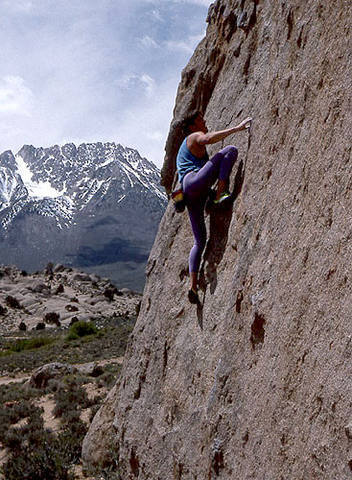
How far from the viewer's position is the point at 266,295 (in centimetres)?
383

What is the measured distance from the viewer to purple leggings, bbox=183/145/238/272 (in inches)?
205

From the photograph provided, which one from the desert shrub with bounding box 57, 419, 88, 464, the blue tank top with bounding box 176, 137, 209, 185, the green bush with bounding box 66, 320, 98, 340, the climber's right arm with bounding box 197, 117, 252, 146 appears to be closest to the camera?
the climber's right arm with bounding box 197, 117, 252, 146

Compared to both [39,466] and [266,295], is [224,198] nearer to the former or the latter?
Result: [266,295]

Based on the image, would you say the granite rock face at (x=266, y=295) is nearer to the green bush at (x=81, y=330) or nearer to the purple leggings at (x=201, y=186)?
the purple leggings at (x=201, y=186)

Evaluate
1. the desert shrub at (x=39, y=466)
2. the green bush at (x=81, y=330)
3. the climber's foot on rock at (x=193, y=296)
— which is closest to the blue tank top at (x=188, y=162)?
the climber's foot on rock at (x=193, y=296)

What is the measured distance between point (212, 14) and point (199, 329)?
220 inches

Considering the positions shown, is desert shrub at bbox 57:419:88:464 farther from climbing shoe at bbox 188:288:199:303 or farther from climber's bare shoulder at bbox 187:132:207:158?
climber's bare shoulder at bbox 187:132:207:158

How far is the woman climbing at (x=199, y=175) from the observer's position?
5199mm

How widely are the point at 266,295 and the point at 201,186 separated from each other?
205 centimetres

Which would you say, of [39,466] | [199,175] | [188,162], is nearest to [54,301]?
[39,466]

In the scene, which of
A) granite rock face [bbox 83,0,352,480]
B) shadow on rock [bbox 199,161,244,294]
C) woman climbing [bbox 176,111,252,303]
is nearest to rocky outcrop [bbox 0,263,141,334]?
granite rock face [bbox 83,0,352,480]

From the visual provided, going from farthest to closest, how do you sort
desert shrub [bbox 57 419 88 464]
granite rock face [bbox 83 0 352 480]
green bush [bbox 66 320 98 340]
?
green bush [bbox 66 320 98 340] < desert shrub [bbox 57 419 88 464] < granite rock face [bbox 83 0 352 480]

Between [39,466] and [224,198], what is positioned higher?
[224,198]

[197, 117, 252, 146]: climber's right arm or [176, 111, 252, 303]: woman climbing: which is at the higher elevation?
[197, 117, 252, 146]: climber's right arm
